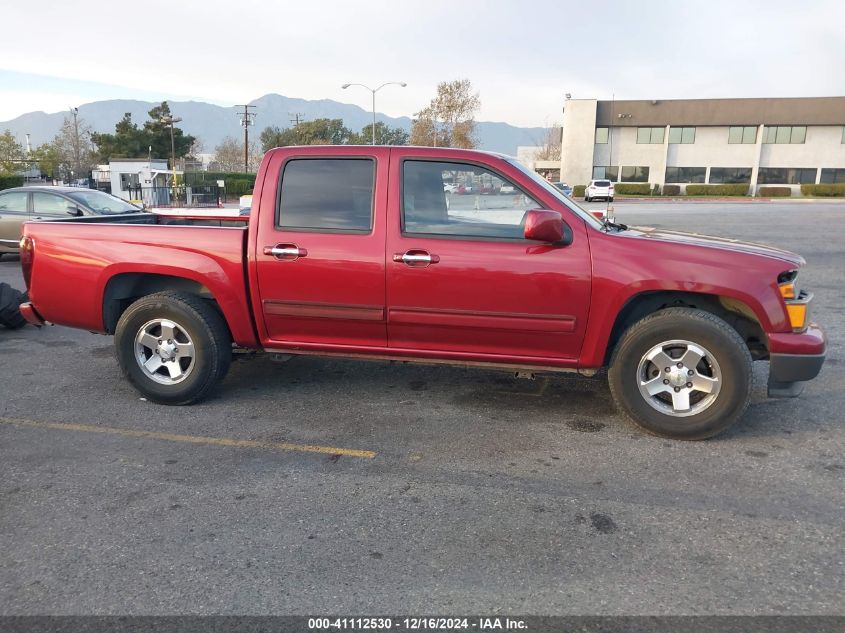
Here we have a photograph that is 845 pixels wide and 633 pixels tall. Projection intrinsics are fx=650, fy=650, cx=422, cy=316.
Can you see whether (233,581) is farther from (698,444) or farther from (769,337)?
(769,337)

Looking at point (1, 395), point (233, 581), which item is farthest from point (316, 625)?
point (1, 395)

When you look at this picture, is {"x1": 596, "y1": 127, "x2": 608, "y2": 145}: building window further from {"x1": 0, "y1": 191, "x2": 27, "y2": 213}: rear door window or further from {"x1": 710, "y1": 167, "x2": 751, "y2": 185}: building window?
{"x1": 0, "y1": 191, "x2": 27, "y2": 213}: rear door window

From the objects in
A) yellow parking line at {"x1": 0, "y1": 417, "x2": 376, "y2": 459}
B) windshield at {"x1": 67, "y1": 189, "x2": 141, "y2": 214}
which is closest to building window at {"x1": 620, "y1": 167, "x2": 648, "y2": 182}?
windshield at {"x1": 67, "y1": 189, "x2": 141, "y2": 214}

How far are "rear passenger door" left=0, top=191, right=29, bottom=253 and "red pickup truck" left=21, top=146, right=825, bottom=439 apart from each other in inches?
335

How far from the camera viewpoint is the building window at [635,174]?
59.5 meters

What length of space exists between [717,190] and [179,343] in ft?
188

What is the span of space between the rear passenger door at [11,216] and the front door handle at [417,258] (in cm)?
1066

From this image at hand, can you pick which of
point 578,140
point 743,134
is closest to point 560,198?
point 578,140

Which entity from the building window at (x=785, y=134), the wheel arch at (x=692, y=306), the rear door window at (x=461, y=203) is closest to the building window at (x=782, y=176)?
the building window at (x=785, y=134)

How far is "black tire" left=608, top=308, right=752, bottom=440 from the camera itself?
13.4 feet

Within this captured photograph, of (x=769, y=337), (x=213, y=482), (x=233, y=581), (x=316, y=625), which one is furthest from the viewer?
(x=769, y=337)

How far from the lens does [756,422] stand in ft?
15.1

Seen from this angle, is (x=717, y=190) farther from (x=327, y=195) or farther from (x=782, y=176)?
(x=327, y=195)

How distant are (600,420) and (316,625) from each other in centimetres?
274
